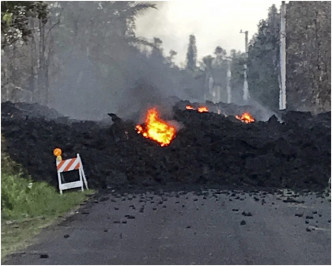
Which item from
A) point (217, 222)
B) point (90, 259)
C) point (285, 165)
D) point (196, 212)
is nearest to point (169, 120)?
point (285, 165)

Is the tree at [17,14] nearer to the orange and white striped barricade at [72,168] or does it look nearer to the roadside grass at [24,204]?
the roadside grass at [24,204]

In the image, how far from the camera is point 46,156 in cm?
2312

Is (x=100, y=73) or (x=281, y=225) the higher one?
(x=100, y=73)

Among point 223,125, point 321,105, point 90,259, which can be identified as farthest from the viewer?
point 321,105

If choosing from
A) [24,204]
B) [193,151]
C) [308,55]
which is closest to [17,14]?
[24,204]

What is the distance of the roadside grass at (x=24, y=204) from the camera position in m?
13.6

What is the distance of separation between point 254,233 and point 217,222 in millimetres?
1595

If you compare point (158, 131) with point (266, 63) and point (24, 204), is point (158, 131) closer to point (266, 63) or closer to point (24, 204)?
point (24, 204)

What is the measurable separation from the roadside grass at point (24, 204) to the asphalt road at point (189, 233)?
1.26ft

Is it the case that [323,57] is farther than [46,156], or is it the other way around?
[323,57]

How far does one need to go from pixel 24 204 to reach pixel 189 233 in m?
4.96

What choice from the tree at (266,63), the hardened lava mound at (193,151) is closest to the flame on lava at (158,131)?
the hardened lava mound at (193,151)

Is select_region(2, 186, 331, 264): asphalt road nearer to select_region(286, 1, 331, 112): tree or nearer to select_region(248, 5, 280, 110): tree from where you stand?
select_region(286, 1, 331, 112): tree

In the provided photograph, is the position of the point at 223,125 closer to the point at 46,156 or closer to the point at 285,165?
the point at 285,165
